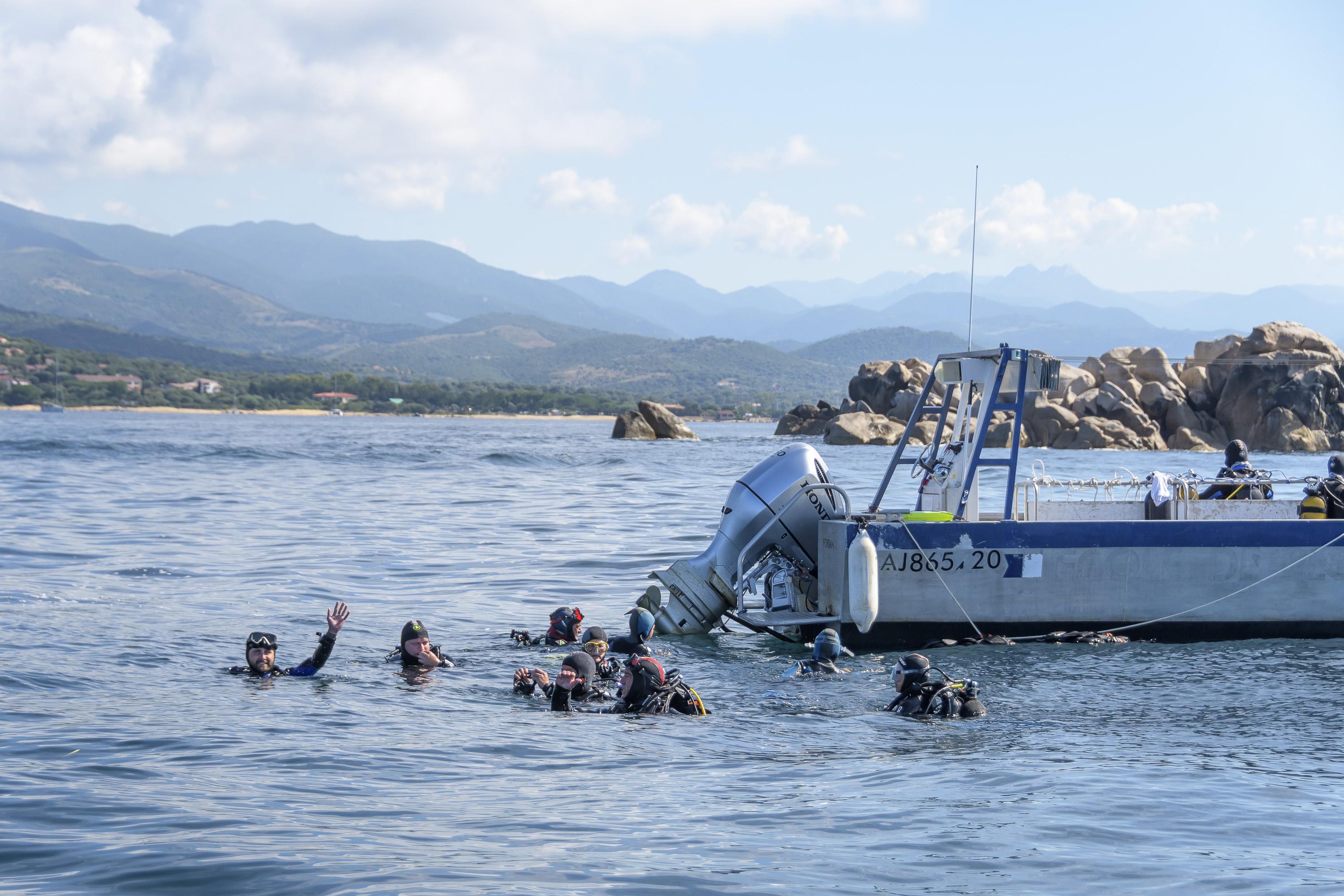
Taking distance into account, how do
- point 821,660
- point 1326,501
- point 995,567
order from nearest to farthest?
point 821,660
point 995,567
point 1326,501

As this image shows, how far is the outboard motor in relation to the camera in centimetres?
1441

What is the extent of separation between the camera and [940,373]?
15.7m

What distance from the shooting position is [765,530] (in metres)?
14.4

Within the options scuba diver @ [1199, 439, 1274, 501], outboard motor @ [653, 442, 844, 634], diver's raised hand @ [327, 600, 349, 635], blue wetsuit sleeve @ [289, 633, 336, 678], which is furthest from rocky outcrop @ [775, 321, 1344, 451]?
diver's raised hand @ [327, 600, 349, 635]

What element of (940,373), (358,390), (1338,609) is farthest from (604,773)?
(358,390)

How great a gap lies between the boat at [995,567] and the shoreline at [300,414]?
151647mm

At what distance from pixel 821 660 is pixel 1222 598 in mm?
5383

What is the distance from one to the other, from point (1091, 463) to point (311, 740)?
177 ft

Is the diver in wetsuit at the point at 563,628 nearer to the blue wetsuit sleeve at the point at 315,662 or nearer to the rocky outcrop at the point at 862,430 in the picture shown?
the blue wetsuit sleeve at the point at 315,662

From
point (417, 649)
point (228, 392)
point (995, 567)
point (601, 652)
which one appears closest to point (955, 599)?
point (995, 567)

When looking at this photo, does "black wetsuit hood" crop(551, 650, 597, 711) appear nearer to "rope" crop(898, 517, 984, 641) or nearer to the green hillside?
"rope" crop(898, 517, 984, 641)

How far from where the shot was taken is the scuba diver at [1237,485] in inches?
633

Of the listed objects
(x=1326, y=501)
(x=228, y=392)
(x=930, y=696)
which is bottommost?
(x=930, y=696)

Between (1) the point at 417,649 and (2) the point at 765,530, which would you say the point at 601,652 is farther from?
(2) the point at 765,530
